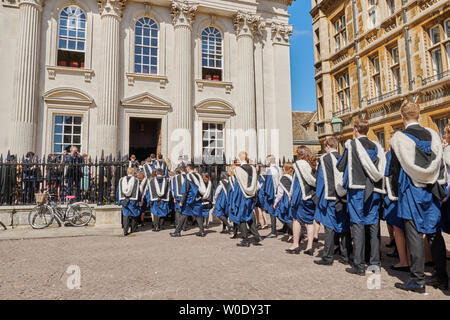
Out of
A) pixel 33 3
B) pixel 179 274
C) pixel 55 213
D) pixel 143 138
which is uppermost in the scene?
pixel 33 3

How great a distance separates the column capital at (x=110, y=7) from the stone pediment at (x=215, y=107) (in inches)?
236

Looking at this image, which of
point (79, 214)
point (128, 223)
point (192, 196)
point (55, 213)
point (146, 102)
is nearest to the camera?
point (128, 223)

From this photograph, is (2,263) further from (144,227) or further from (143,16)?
(143,16)

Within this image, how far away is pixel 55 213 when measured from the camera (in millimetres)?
8852

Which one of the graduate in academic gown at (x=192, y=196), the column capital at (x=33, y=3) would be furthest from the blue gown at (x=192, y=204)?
the column capital at (x=33, y=3)

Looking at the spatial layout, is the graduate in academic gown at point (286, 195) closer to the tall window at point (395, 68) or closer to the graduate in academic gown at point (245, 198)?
the graduate in academic gown at point (245, 198)

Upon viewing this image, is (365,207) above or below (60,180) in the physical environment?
below

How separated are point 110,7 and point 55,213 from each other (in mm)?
10812

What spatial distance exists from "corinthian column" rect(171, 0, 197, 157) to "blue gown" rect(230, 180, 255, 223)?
8903 millimetres

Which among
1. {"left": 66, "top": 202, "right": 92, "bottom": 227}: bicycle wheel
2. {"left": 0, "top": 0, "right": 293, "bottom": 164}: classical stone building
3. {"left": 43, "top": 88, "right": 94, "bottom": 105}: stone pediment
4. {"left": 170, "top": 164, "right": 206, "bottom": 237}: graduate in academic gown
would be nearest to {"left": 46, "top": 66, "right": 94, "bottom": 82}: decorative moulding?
{"left": 0, "top": 0, "right": 293, "bottom": 164}: classical stone building

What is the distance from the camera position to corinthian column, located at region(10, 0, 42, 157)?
1273cm

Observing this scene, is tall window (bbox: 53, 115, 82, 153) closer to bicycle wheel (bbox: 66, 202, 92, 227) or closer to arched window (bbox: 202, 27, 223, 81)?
bicycle wheel (bbox: 66, 202, 92, 227)

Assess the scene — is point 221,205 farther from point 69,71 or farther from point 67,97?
point 69,71

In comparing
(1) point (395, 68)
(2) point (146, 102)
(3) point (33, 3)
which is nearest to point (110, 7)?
(3) point (33, 3)
